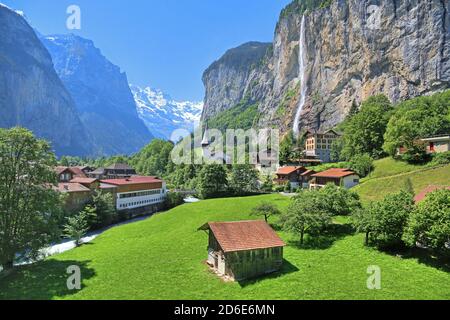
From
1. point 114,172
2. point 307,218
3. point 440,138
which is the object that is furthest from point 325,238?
point 114,172

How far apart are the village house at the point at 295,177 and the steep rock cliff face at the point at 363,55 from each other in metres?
58.2

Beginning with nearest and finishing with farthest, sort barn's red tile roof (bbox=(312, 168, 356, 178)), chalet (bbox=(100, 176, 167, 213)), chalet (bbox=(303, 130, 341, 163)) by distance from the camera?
barn's red tile roof (bbox=(312, 168, 356, 178))
chalet (bbox=(100, 176, 167, 213))
chalet (bbox=(303, 130, 341, 163))

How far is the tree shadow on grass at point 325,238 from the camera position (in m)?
32.4

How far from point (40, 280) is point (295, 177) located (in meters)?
61.5

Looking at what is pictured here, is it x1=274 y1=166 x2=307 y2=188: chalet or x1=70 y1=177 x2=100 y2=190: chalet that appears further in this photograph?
x1=274 y1=166 x2=307 y2=188: chalet

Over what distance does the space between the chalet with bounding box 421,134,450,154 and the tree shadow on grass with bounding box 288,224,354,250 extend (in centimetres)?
3295

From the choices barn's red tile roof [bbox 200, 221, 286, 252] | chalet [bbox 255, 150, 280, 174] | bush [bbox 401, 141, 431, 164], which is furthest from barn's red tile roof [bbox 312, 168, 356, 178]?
barn's red tile roof [bbox 200, 221, 286, 252]

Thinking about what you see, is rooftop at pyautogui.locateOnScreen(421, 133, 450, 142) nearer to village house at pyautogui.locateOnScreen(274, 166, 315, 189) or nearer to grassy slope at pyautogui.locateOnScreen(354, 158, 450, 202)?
Result: grassy slope at pyautogui.locateOnScreen(354, 158, 450, 202)

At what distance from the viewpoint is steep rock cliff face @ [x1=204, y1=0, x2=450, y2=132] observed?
336 feet

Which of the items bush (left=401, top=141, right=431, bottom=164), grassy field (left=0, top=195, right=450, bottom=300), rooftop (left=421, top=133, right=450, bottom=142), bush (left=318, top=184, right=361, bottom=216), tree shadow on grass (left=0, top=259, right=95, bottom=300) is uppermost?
rooftop (left=421, top=133, right=450, bottom=142)

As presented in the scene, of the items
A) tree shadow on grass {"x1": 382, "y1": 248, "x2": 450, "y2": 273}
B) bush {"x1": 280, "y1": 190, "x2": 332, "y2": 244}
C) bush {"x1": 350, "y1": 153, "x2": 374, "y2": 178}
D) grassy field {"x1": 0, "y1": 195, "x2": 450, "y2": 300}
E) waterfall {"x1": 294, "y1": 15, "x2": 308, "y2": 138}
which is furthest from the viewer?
waterfall {"x1": 294, "y1": 15, "x2": 308, "y2": 138}

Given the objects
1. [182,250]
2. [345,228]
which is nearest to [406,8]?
[345,228]
